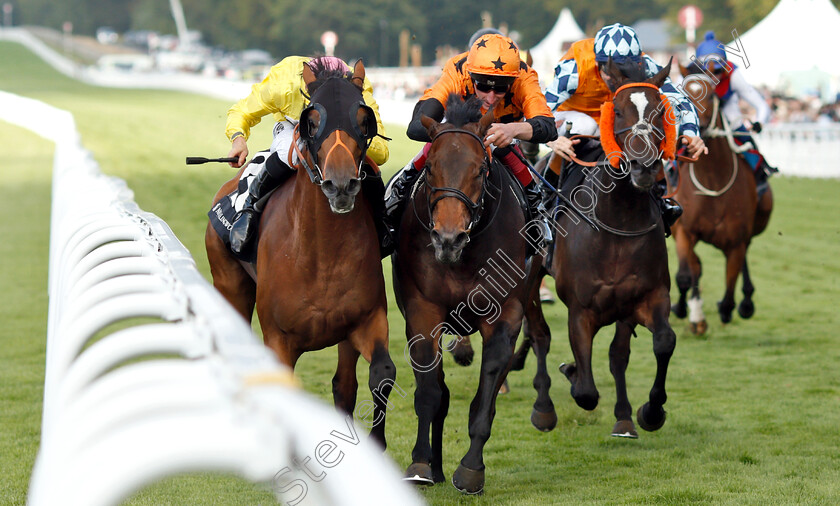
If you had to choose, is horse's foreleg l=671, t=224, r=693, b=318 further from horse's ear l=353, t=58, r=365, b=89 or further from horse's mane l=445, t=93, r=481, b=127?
horse's ear l=353, t=58, r=365, b=89

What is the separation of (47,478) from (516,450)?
388 cm

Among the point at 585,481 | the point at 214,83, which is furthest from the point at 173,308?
the point at 214,83

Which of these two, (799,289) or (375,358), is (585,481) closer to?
(375,358)

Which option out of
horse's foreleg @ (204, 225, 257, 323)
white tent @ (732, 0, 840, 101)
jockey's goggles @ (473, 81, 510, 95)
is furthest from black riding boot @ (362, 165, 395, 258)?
white tent @ (732, 0, 840, 101)

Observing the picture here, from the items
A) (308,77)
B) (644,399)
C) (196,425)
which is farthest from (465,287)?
(196,425)

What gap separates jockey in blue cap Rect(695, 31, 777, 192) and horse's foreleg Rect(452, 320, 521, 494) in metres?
4.70

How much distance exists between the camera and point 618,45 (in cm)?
552

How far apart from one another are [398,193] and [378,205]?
395 mm

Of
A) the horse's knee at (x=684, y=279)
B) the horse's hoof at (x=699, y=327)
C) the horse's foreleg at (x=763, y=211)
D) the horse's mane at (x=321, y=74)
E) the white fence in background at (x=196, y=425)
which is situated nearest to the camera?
the white fence in background at (x=196, y=425)

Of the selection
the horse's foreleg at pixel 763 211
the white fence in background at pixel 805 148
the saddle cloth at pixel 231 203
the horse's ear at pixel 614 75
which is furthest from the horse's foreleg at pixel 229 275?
the white fence in background at pixel 805 148

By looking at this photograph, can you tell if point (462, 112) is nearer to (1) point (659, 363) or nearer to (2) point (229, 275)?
(2) point (229, 275)

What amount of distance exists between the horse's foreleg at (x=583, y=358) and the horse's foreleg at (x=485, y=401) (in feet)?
2.54

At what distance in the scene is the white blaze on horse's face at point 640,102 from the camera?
16.2 ft

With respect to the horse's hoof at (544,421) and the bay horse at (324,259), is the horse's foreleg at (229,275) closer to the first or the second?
the bay horse at (324,259)
